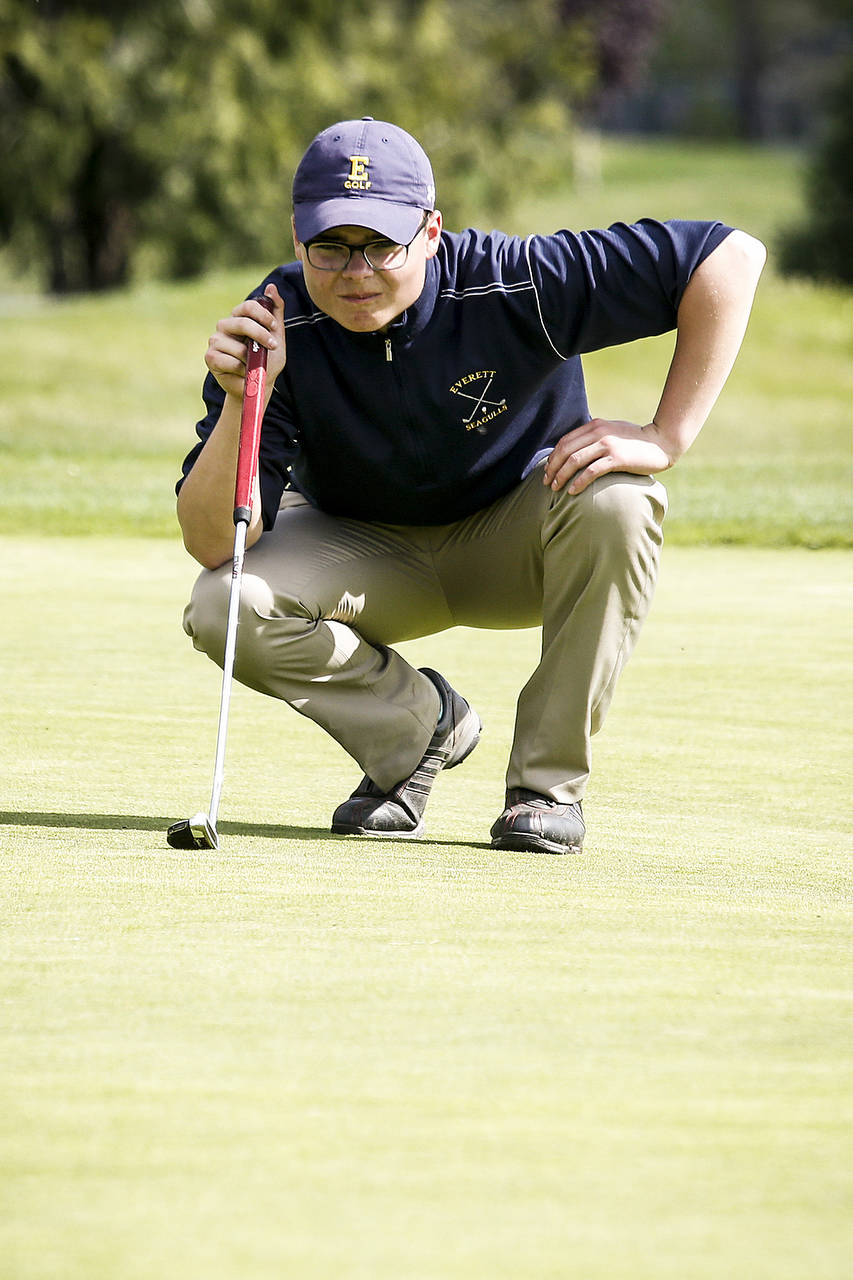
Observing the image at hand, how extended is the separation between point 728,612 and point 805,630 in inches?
17.6

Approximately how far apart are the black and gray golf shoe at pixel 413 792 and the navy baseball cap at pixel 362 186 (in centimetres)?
97

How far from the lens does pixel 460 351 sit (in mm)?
3607

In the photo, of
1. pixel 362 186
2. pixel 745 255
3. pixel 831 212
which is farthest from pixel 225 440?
pixel 831 212

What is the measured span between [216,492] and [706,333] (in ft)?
3.16

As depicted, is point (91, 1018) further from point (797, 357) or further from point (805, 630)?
point (797, 357)

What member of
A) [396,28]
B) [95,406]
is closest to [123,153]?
[396,28]

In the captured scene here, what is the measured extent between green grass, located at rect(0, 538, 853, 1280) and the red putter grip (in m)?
0.60

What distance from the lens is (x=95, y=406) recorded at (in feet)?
58.5

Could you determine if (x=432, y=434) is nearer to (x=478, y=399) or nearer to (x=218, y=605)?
(x=478, y=399)

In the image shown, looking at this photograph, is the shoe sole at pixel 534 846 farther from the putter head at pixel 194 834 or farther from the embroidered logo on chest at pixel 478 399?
the embroidered logo on chest at pixel 478 399

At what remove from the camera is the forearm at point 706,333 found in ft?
11.6

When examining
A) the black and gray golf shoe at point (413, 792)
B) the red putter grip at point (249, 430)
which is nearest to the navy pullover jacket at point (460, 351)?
the red putter grip at point (249, 430)

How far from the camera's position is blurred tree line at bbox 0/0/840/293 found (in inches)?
1035

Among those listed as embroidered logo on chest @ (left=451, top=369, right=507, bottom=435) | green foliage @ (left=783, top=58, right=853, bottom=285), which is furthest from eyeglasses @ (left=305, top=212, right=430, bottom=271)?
green foliage @ (left=783, top=58, right=853, bottom=285)
